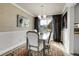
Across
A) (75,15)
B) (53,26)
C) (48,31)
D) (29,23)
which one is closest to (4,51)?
(29,23)

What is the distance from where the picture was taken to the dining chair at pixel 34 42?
226 cm

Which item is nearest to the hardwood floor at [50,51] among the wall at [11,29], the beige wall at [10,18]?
the wall at [11,29]

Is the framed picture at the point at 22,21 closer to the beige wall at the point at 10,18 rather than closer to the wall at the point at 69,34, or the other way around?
the beige wall at the point at 10,18

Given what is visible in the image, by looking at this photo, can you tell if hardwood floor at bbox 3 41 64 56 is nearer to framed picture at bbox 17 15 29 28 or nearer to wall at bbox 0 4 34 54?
wall at bbox 0 4 34 54

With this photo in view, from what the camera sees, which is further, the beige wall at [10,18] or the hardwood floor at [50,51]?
the beige wall at [10,18]

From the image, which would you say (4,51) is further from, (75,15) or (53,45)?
(75,15)

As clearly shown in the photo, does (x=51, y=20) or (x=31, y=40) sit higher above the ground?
(x=51, y=20)

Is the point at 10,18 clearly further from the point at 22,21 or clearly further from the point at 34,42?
the point at 34,42

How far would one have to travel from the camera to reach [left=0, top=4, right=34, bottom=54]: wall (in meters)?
2.17

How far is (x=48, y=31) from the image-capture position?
7.43ft

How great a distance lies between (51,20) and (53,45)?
1.71 ft

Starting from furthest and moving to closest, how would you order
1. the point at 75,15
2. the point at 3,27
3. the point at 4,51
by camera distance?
1. the point at 75,15
2. the point at 3,27
3. the point at 4,51

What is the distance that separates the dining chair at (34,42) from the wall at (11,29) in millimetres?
115

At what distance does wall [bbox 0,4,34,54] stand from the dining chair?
4.5 inches
